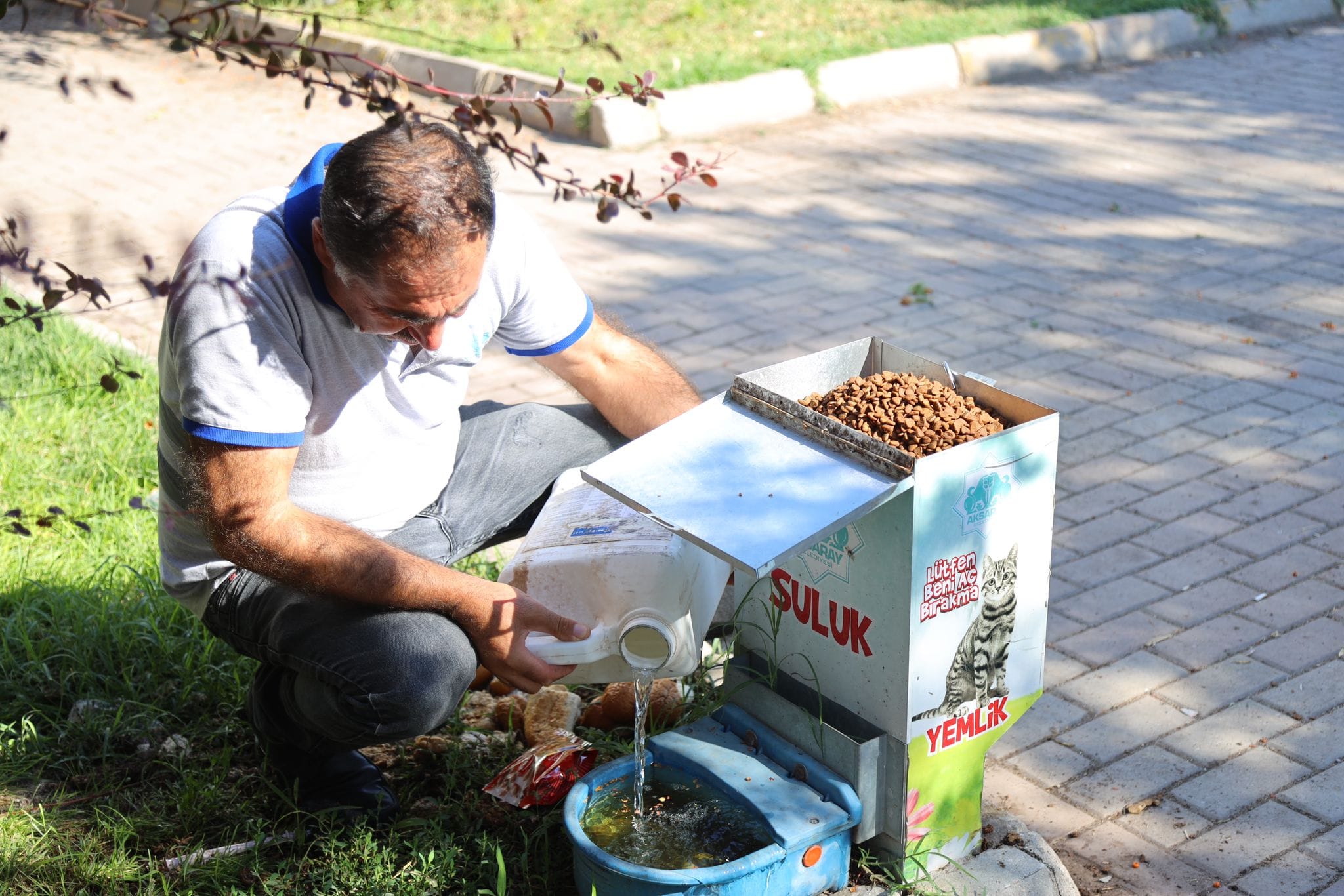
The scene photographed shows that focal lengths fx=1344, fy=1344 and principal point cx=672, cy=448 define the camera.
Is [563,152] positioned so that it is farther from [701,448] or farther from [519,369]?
[701,448]

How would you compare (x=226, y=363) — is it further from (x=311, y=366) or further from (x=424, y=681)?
(x=424, y=681)

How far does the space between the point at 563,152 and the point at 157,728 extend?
474 cm

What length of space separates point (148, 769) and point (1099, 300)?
149 inches

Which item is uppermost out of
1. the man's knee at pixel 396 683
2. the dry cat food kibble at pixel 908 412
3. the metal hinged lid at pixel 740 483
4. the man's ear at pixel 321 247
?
the man's ear at pixel 321 247

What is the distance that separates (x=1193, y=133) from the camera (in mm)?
7152

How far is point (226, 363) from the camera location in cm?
221

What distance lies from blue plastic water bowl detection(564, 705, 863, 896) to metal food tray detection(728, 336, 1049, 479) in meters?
0.57

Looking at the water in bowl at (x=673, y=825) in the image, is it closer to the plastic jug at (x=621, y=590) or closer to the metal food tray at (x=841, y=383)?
the plastic jug at (x=621, y=590)

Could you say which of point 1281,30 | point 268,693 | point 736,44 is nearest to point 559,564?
point 268,693

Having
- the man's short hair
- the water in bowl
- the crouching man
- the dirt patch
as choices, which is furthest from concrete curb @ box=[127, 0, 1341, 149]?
the dirt patch

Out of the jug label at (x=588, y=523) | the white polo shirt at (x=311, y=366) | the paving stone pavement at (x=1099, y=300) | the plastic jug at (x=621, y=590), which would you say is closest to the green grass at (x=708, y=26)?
the paving stone pavement at (x=1099, y=300)

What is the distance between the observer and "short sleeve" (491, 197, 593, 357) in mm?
2643

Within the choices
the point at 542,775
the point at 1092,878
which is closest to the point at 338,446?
the point at 542,775

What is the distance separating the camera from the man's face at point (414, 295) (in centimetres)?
221
